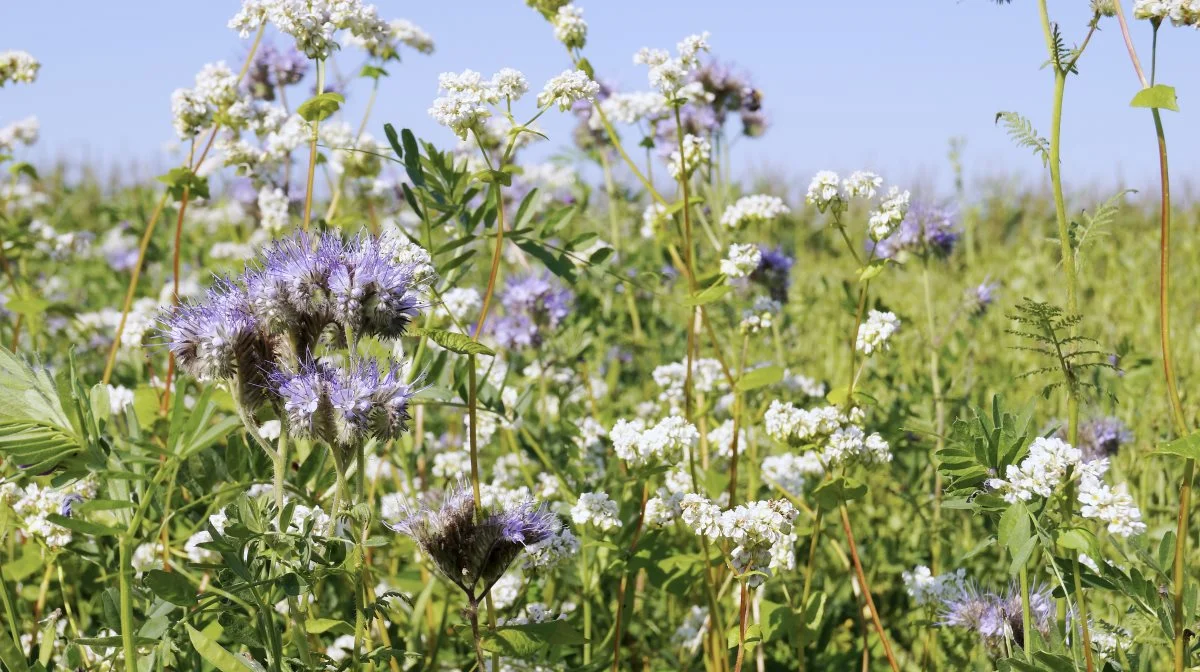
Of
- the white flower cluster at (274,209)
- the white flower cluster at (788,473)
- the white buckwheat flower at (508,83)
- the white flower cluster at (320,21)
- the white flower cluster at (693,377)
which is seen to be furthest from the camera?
the white flower cluster at (274,209)

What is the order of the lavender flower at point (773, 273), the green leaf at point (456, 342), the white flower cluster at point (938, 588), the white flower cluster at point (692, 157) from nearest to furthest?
the green leaf at point (456, 342) → the white flower cluster at point (938, 588) → the white flower cluster at point (692, 157) → the lavender flower at point (773, 273)

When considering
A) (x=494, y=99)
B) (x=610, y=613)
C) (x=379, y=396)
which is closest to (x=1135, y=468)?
(x=610, y=613)

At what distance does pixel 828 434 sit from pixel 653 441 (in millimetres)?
342

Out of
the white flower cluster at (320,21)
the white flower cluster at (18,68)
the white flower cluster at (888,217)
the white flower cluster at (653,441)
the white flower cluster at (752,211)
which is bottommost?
the white flower cluster at (653,441)

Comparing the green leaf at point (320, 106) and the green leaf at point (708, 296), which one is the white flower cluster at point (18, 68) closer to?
the green leaf at point (320, 106)

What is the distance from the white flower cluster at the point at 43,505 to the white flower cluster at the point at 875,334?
143 cm

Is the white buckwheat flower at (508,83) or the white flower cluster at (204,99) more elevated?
the white flower cluster at (204,99)

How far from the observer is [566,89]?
71.0 inches

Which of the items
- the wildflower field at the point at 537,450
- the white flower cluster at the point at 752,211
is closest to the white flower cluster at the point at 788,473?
the wildflower field at the point at 537,450

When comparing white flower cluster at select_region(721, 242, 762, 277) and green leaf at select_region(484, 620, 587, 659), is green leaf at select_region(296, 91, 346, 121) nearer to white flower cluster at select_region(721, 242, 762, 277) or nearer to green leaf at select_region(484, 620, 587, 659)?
white flower cluster at select_region(721, 242, 762, 277)

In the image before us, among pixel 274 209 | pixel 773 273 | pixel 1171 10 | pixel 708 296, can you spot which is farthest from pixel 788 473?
pixel 274 209

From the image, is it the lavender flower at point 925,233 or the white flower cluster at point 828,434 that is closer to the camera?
the white flower cluster at point 828,434

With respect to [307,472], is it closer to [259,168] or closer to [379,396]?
[379,396]

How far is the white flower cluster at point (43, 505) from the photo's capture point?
1.93 metres
